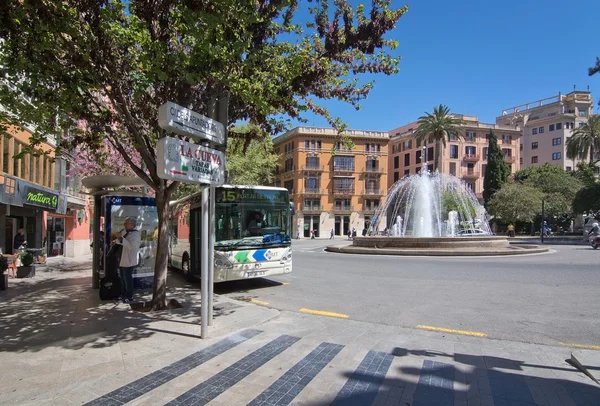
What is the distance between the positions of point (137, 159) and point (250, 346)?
1423cm

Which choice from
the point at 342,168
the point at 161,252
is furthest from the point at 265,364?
the point at 342,168

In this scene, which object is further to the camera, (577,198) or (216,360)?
(577,198)

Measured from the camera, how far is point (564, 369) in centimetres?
480

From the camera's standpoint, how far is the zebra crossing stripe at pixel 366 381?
3.95 metres

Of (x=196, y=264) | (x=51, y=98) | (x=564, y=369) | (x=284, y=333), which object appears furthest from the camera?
(x=196, y=264)

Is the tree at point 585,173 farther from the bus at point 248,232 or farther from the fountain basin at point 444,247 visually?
the bus at point 248,232

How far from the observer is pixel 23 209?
19562 mm

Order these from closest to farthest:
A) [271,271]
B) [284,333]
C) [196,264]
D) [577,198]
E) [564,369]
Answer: [564,369] < [284,333] < [271,271] < [196,264] < [577,198]

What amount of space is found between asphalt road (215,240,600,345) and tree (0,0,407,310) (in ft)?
12.7

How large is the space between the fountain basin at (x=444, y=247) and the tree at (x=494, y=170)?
47040 millimetres

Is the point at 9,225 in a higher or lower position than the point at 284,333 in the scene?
higher

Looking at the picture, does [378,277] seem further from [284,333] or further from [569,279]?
[284,333]

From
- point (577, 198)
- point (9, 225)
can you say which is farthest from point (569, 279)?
point (577, 198)

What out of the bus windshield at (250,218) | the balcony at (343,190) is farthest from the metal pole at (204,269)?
the balcony at (343,190)
